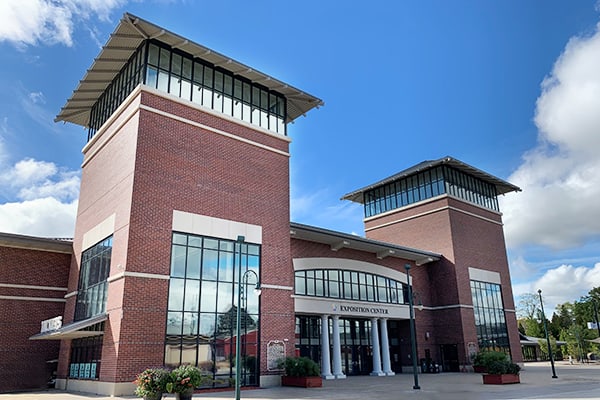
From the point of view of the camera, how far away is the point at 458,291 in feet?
122

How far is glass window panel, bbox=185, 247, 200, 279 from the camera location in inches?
849

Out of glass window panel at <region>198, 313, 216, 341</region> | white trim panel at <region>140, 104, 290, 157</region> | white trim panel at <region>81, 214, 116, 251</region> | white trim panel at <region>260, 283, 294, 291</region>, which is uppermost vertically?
white trim panel at <region>140, 104, 290, 157</region>

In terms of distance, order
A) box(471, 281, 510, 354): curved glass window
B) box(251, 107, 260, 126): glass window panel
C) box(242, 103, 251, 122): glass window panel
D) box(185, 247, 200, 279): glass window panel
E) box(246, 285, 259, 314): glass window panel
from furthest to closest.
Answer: box(471, 281, 510, 354): curved glass window
box(251, 107, 260, 126): glass window panel
box(242, 103, 251, 122): glass window panel
box(246, 285, 259, 314): glass window panel
box(185, 247, 200, 279): glass window panel

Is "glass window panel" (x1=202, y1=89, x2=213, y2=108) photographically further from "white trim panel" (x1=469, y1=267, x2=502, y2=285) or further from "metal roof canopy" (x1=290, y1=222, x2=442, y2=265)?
"white trim panel" (x1=469, y1=267, x2=502, y2=285)

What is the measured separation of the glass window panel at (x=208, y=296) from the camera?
21.6 meters

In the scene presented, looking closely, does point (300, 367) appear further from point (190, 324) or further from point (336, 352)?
point (336, 352)

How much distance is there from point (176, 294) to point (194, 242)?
8.48ft

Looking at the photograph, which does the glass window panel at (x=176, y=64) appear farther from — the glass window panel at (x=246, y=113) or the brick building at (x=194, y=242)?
the glass window panel at (x=246, y=113)

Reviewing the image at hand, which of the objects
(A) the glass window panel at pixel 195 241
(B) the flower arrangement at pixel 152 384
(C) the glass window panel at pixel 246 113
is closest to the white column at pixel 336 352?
(A) the glass window panel at pixel 195 241

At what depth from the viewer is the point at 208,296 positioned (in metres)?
21.9

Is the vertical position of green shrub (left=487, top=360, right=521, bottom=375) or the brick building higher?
the brick building

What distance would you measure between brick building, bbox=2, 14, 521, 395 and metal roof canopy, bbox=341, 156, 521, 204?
8759 millimetres

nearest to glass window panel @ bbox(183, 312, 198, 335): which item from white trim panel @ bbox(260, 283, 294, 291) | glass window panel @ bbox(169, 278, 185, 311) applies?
glass window panel @ bbox(169, 278, 185, 311)

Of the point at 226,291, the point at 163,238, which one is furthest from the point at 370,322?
the point at 163,238
